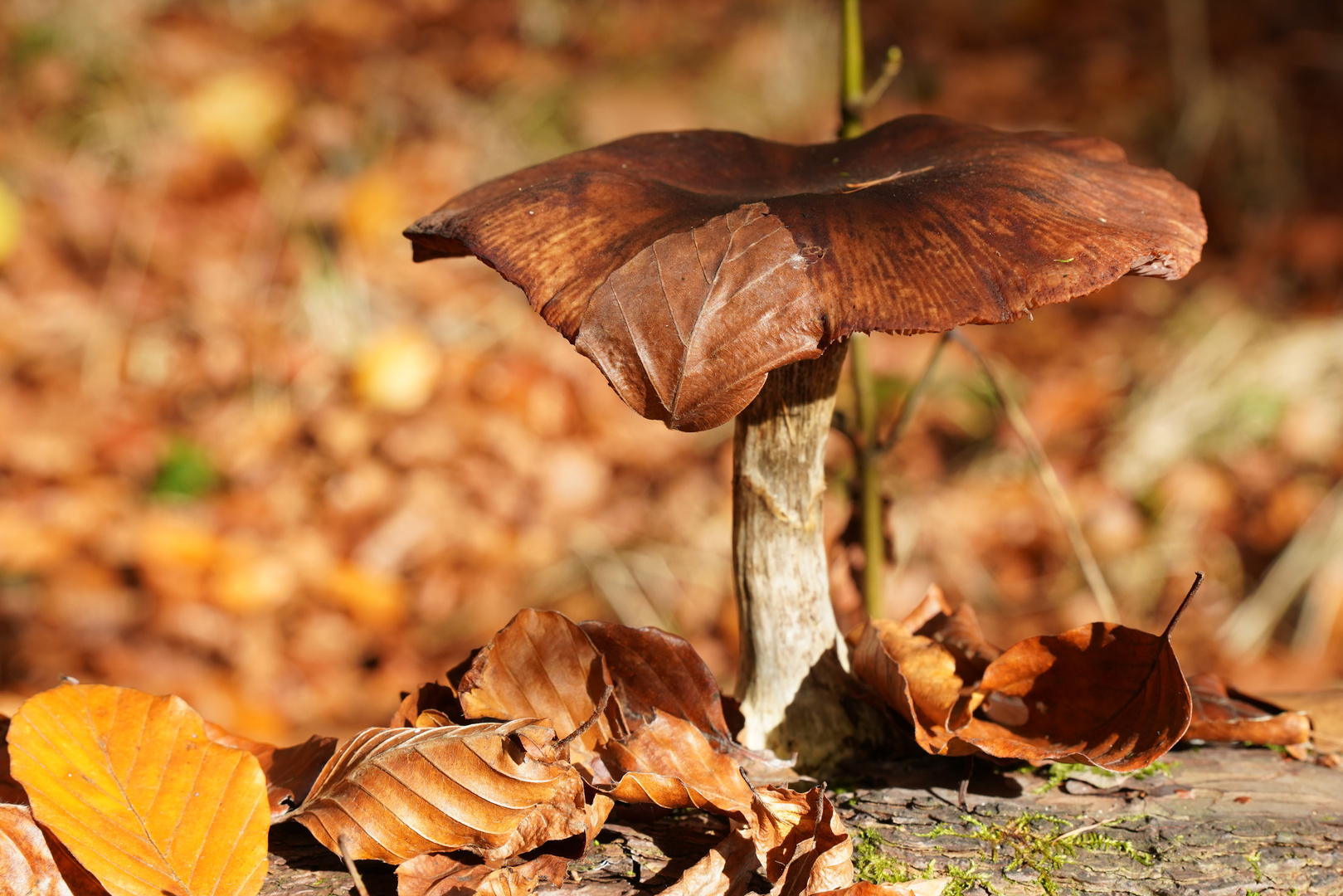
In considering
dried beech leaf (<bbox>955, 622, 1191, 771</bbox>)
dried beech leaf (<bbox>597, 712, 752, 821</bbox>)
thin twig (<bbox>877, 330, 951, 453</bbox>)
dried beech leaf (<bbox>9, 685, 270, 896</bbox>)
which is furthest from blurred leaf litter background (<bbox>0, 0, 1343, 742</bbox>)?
dried beech leaf (<bbox>9, 685, 270, 896</bbox>)

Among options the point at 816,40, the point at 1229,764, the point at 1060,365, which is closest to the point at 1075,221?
the point at 1229,764

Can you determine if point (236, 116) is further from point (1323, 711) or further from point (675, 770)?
point (1323, 711)

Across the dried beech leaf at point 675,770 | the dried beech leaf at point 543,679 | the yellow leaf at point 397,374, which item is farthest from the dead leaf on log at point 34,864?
the yellow leaf at point 397,374

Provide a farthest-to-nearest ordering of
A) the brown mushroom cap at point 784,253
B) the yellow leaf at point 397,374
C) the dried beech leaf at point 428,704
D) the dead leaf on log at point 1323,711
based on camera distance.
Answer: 1. the yellow leaf at point 397,374
2. the dead leaf on log at point 1323,711
3. the dried beech leaf at point 428,704
4. the brown mushroom cap at point 784,253

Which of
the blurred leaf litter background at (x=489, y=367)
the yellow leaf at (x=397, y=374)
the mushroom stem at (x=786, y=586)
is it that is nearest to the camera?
the mushroom stem at (x=786, y=586)

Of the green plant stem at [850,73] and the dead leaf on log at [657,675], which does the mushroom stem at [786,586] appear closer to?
the dead leaf on log at [657,675]

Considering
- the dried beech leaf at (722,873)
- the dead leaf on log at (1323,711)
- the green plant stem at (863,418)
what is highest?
the green plant stem at (863,418)

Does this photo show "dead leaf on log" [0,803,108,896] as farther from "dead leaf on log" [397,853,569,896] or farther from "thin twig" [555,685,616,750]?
"thin twig" [555,685,616,750]

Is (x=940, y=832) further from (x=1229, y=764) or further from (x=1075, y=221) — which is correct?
(x=1075, y=221)
